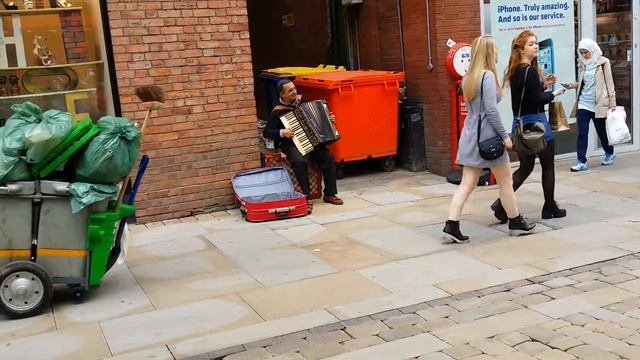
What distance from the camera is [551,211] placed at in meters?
6.92

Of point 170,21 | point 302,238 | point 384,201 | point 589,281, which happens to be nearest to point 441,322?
point 589,281

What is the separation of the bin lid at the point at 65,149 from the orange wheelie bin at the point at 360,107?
416 cm

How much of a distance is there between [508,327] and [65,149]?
3189mm

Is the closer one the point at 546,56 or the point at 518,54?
the point at 518,54

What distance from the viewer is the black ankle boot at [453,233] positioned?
6.21 m

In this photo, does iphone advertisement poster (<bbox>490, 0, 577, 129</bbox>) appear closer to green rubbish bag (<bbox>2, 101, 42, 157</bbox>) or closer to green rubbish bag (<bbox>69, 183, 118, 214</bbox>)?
green rubbish bag (<bbox>69, 183, 118, 214</bbox>)

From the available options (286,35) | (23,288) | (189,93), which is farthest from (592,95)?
(23,288)

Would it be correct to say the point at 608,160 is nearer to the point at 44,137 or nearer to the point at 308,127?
the point at 308,127

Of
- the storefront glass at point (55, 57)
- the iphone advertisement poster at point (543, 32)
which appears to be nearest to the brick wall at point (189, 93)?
the storefront glass at point (55, 57)

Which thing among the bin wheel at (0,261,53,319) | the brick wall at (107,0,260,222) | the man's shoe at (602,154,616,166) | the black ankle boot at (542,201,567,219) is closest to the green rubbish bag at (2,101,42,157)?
the bin wheel at (0,261,53,319)

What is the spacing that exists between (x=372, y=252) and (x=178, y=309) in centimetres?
187

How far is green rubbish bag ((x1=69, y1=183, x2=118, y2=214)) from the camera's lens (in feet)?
15.9

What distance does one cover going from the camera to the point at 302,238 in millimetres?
6691

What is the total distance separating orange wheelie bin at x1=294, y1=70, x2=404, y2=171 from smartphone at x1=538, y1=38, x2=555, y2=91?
6.35 ft
